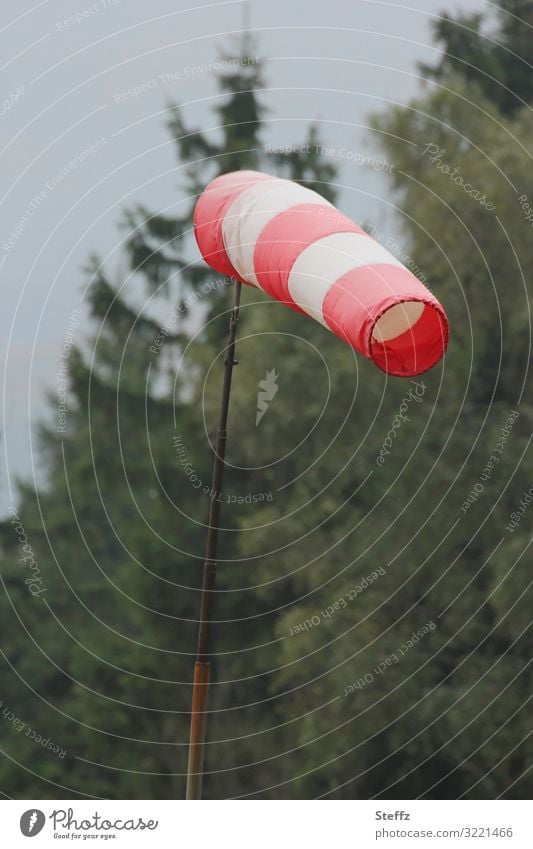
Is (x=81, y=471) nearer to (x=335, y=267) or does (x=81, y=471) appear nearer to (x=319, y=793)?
(x=319, y=793)

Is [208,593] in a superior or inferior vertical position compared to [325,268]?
inferior

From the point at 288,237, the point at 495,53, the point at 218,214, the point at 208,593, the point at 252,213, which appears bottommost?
the point at 208,593

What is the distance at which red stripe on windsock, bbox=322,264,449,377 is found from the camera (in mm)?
5871

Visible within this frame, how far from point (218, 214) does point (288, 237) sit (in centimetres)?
80

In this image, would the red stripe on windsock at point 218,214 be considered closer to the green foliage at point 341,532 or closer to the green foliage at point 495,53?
the green foliage at point 341,532

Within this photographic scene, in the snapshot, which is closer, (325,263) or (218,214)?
(325,263)

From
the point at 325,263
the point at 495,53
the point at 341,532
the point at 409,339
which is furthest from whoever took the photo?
the point at 495,53

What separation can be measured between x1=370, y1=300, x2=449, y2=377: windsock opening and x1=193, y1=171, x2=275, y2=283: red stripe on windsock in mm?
1273

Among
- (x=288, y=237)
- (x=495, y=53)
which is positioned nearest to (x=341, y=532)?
(x=495, y=53)

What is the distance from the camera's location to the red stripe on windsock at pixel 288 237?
655cm

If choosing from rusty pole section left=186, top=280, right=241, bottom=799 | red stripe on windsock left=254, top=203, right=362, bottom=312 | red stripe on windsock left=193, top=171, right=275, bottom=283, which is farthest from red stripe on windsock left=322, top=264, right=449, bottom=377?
red stripe on windsock left=193, top=171, right=275, bottom=283

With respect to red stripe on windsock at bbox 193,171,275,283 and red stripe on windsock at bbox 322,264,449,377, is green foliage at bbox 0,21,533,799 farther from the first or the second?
red stripe on windsock at bbox 322,264,449,377

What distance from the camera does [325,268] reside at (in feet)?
20.8

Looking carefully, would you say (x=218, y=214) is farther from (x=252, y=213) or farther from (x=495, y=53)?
(x=495, y=53)
